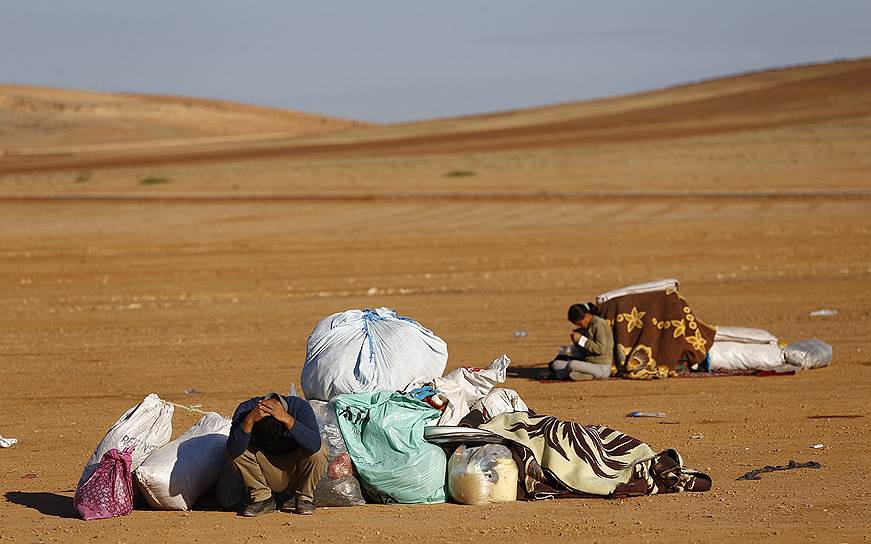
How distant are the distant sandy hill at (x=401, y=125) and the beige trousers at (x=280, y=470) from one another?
41675 mm

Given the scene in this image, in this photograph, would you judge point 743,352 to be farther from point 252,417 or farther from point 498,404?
point 252,417

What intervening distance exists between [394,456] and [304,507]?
1.76 ft

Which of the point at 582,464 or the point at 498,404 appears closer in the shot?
the point at 582,464

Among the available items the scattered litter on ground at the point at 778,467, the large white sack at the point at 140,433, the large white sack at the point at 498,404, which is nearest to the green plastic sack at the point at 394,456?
the large white sack at the point at 498,404

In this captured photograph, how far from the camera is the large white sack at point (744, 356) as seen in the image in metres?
11.1

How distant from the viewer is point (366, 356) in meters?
7.93

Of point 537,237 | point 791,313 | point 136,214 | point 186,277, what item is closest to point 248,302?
point 186,277

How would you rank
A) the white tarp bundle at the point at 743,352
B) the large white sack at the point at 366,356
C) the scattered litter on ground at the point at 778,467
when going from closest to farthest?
the scattered litter on ground at the point at 778,467 → the large white sack at the point at 366,356 → the white tarp bundle at the point at 743,352

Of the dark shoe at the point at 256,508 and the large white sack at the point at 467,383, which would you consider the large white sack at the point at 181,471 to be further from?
the large white sack at the point at 467,383

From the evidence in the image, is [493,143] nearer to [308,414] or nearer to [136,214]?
[136,214]

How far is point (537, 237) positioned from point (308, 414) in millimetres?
16821

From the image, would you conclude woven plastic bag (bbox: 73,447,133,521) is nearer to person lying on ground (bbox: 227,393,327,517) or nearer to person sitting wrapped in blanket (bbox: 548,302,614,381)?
person lying on ground (bbox: 227,393,327,517)

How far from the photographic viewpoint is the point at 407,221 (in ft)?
87.6

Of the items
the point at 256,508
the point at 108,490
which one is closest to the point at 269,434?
the point at 256,508
